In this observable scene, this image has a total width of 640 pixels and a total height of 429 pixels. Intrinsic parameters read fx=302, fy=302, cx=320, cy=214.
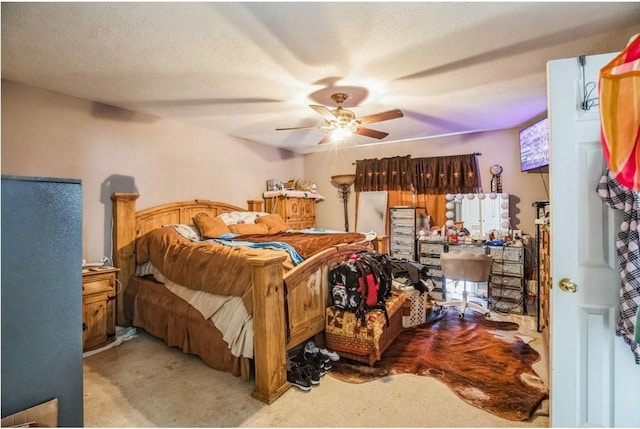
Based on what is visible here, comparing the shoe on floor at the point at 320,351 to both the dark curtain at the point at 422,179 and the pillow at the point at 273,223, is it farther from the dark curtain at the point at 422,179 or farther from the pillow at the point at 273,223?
the dark curtain at the point at 422,179

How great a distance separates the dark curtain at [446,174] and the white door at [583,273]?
124 inches

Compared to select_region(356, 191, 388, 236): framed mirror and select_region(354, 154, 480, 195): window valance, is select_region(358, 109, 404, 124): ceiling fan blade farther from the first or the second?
select_region(356, 191, 388, 236): framed mirror

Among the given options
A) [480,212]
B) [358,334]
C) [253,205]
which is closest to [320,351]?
[358,334]

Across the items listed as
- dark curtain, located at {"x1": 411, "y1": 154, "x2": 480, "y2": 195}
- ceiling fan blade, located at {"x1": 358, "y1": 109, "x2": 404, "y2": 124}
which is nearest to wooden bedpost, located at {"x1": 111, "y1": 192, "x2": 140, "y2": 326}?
ceiling fan blade, located at {"x1": 358, "y1": 109, "x2": 404, "y2": 124}

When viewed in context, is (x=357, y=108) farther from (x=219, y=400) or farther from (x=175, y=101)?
(x=219, y=400)

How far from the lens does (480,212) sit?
14.4 feet

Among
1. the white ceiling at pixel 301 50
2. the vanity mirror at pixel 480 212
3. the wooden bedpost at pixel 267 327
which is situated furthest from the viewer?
the vanity mirror at pixel 480 212

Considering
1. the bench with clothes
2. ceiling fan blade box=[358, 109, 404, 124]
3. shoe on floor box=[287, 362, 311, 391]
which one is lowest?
shoe on floor box=[287, 362, 311, 391]

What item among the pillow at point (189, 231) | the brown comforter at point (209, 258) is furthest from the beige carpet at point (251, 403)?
the pillow at point (189, 231)

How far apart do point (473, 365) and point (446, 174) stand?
9.43 ft

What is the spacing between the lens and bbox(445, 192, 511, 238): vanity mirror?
419cm

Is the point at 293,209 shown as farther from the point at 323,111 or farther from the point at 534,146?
the point at 534,146

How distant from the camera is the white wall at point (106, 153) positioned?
2686 mm

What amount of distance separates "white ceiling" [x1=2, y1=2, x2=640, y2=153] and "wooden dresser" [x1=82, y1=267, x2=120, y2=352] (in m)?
1.74
